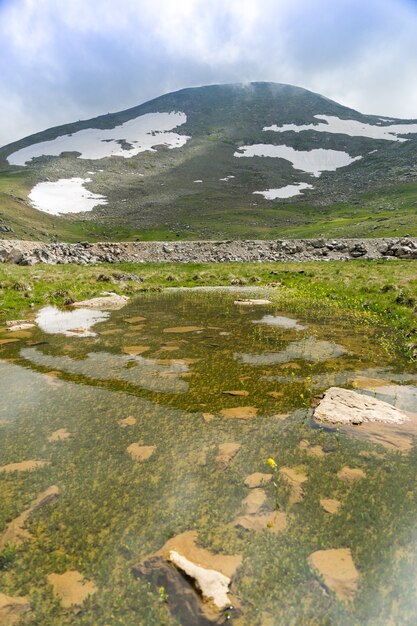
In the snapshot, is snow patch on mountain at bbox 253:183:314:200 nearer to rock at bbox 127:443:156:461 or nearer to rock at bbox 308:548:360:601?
rock at bbox 127:443:156:461

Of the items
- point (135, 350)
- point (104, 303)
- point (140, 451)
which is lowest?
point (140, 451)

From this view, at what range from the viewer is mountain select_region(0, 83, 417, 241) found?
89.8 metres

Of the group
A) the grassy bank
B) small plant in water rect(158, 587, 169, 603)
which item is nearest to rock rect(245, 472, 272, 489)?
small plant in water rect(158, 587, 169, 603)

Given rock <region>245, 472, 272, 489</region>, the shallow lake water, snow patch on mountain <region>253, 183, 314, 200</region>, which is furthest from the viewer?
snow patch on mountain <region>253, 183, 314, 200</region>

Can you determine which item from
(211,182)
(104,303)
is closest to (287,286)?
(104,303)

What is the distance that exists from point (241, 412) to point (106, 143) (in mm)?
190792

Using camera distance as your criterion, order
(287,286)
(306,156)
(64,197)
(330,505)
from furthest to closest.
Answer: (306,156) → (64,197) → (287,286) → (330,505)

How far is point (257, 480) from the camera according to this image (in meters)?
6.80

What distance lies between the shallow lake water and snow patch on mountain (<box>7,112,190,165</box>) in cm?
16453

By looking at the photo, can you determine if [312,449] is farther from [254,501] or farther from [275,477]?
[254,501]

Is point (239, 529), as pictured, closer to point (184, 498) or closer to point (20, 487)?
point (184, 498)

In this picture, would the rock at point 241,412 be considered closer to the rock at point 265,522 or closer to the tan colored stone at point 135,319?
the rock at point 265,522

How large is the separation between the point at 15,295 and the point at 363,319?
75.2ft

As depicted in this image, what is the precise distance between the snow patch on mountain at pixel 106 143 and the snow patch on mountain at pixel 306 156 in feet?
116
